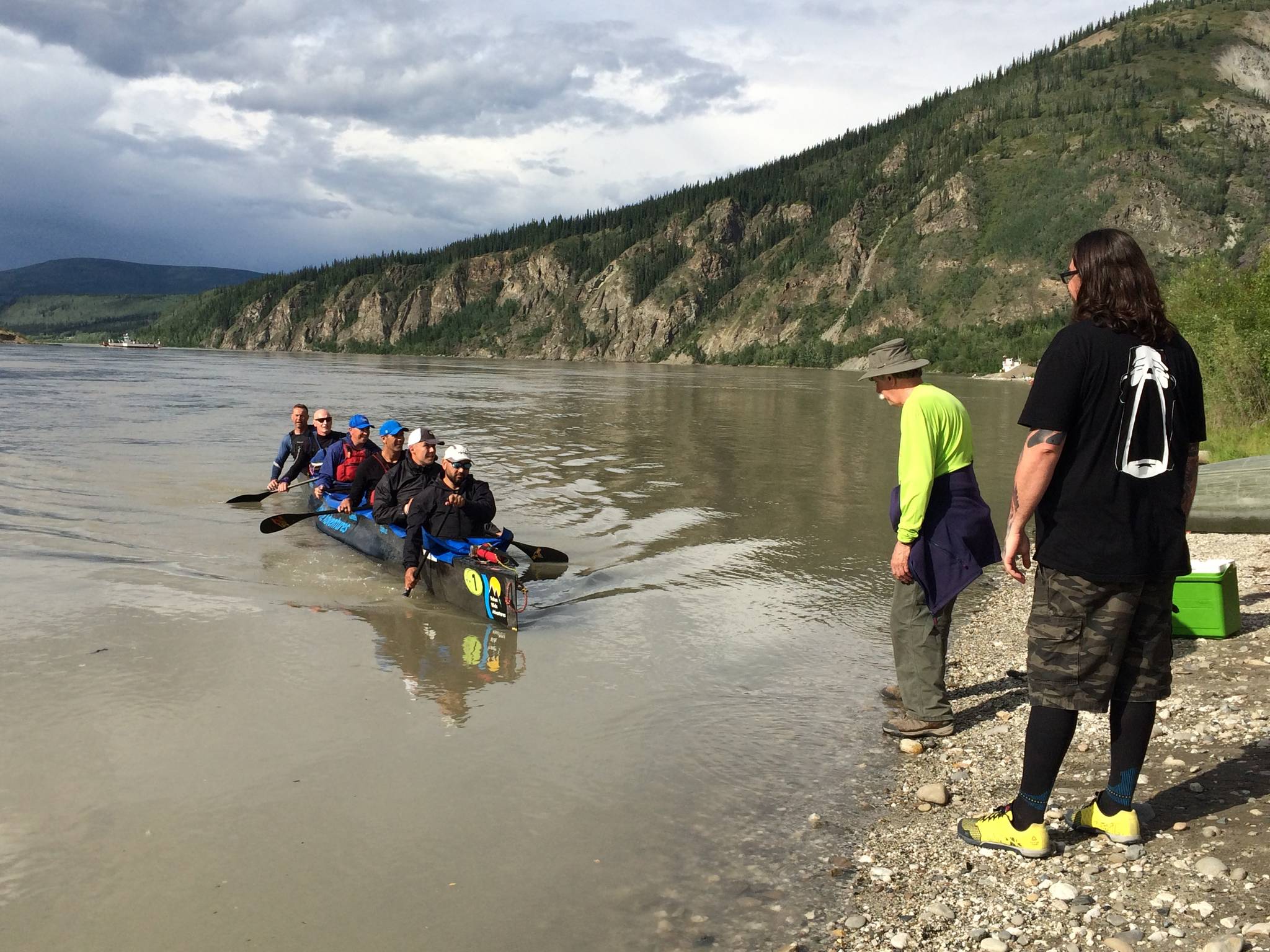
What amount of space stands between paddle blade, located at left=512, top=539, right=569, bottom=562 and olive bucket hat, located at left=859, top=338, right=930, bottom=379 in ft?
21.5

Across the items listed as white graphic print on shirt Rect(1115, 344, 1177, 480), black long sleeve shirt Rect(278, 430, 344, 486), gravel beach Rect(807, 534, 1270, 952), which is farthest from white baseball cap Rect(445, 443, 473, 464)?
white graphic print on shirt Rect(1115, 344, 1177, 480)

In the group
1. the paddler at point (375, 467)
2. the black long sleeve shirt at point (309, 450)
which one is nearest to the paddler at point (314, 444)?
the black long sleeve shirt at point (309, 450)

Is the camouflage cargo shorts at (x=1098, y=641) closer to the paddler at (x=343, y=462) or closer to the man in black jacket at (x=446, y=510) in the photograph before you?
the man in black jacket at (x=446, y=510)

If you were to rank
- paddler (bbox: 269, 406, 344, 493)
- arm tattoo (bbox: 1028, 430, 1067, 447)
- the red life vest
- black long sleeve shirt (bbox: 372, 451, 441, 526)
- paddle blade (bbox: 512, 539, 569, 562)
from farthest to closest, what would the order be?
1. paddler (bbox: 269, 406, 344, 493)
2. the red life vest
3. paddle blade (bbox: 512, 539, 569, 562)
4. black long sleeve shirt (bbox: 372, 451, 441, 526)
5. arm tattoo (bbox: 1028, 430, 1067, 447)

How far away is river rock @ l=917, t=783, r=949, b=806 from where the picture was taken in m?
5.59

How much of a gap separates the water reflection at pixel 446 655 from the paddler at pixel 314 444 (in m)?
6.75

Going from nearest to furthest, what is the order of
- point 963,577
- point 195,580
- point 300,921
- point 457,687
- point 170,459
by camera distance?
point 300,921
point 963,577
point 457,687
point 195,580
point 170,459

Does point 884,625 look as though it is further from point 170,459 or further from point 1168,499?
point 170,459

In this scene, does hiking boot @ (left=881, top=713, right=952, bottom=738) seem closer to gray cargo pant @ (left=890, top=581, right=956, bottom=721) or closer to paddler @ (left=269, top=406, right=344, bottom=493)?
→ gray cargo pant @ (left=890, top=581, right=956, bottom=721)

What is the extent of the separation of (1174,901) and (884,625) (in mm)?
5819

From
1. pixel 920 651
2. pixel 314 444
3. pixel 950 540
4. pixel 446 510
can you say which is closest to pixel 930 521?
pixel 950 540

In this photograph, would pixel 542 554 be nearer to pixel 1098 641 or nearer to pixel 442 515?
pixel 442 515

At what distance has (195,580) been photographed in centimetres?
1150

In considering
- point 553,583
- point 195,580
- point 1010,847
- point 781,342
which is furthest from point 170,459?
point 781,342
